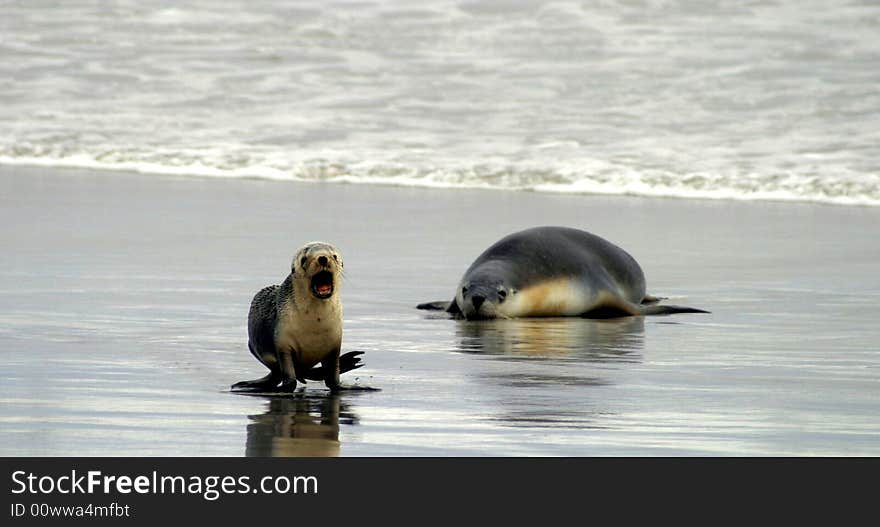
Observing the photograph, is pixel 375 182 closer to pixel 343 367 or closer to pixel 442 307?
pixel 442 307

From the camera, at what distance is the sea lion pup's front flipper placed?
8.91m

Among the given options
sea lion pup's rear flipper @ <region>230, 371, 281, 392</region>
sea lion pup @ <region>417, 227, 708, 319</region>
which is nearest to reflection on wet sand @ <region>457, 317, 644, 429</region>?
sea lion pup @ <region>417, 227, 708, 319</region>

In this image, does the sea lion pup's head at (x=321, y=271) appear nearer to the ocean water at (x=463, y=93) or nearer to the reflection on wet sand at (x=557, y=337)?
the reflection on wet sand at (x=557, y=337)

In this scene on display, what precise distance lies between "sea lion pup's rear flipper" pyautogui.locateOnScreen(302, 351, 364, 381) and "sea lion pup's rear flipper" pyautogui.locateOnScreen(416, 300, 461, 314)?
7.37ft

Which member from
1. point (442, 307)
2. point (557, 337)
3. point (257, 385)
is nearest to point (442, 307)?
point (442, 307)

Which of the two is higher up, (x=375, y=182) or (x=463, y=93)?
(x=463, y=93)

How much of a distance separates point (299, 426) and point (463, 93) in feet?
59.2

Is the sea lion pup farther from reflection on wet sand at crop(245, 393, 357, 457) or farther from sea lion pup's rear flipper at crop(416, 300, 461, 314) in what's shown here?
reflection on wet sand at crop(245, 393, 357, 457)

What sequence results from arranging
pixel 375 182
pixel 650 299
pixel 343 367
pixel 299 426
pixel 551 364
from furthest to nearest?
pixel 375 182 → pixel 650 299 → pixel 551 364 → pixel 343 367 → pixel 299 426

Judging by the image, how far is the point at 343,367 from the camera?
21.4 feet

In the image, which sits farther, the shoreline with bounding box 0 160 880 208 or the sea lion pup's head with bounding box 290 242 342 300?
the shoreline with bounding box 0 160 880 208
